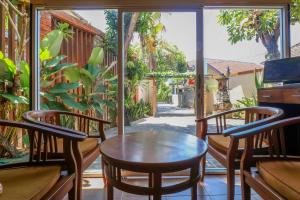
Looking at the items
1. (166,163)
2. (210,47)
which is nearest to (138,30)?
(210,47)

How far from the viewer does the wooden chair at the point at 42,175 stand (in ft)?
3.80

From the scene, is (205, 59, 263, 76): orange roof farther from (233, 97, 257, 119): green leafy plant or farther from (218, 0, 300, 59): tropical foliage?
(233, 97, 257, 119): green leafy plant

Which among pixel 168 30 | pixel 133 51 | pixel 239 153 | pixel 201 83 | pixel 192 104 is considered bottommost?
pixel 239 153

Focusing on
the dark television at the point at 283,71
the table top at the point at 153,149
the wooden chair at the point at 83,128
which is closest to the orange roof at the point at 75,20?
the wooden chair at the point at 83,128

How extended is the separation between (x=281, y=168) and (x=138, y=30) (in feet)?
7.23

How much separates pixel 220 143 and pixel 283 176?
32.9 inches

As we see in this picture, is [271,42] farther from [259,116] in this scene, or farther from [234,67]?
[259,116]

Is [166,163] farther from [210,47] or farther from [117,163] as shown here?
[210,47]

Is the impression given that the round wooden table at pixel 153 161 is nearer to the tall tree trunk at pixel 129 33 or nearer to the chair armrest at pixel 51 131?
the chair armrest at pixel 51 131

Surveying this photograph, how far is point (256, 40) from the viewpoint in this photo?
9.82 ft

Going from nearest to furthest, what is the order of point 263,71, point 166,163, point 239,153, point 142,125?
point 166,163
point 239,153
point 263,71
point 142,125

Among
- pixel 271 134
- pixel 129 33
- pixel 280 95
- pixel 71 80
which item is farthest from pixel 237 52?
pixel 71 80

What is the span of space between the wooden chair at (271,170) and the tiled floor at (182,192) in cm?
85

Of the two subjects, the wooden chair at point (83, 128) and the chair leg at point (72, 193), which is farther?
the wooden chair at point (83, 128)
